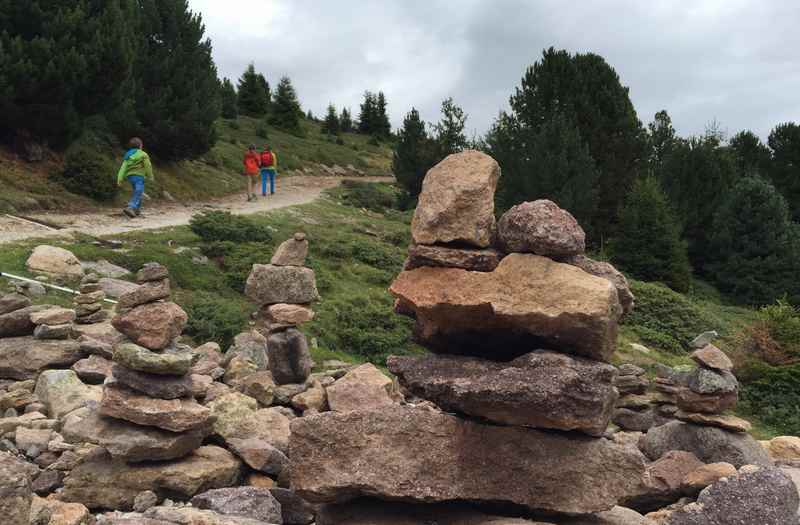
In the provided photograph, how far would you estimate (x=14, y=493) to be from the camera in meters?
4.98

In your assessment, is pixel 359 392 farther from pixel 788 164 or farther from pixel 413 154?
pixel 788 164

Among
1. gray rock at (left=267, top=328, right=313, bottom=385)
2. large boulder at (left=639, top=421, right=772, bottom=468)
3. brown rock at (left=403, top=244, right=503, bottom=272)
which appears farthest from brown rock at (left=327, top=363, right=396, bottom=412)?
large boulder at (left=639, top=421, right=772, bottom=468)

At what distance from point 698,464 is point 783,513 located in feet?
9.75

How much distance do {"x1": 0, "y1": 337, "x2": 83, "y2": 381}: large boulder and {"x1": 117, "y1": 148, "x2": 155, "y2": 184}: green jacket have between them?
39.1 feet

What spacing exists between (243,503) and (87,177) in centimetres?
2120

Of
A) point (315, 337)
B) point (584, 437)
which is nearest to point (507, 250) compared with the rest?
point (584, 437)

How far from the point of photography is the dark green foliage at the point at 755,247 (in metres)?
33.6

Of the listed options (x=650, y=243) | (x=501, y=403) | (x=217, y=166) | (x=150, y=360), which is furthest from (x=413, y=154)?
(x=501, y=403)

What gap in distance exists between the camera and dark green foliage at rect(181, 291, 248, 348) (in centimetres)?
1424

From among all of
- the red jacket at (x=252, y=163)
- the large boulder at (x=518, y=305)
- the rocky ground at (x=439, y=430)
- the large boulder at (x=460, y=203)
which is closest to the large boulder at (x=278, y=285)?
the rocky ground at (x=439, y=430)

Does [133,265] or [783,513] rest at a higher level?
[133,265]

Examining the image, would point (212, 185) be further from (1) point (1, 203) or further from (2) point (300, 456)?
(2) point (300, 456)

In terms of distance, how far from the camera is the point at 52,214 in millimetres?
21906

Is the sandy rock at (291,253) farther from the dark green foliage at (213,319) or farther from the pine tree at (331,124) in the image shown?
the pine tree at (331,124)
